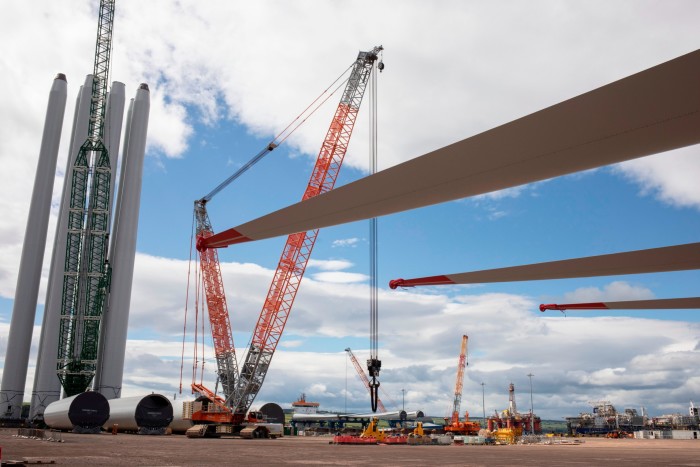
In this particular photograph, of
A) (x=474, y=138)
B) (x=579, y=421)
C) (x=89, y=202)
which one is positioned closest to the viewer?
(x=474, y=138)

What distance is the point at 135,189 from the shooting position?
70.4 m

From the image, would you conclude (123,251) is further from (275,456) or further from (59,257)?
(275,456)

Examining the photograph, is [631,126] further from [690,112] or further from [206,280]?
[206,280]

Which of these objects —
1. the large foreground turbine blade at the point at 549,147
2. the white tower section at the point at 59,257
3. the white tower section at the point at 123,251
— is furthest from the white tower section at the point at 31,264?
the large foreground turbine blade at the point at 549,147

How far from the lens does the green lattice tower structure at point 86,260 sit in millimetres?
63562

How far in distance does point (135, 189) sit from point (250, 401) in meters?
31.8

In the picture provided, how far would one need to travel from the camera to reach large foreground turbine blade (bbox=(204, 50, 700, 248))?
6098 mm

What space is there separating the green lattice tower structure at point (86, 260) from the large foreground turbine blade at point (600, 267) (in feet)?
176

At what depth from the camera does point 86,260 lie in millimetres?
66625

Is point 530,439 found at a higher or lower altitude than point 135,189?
lower

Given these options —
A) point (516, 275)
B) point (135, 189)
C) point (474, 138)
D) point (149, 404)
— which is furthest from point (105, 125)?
point (474, 138)

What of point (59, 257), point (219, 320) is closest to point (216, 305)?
point (219, 320)

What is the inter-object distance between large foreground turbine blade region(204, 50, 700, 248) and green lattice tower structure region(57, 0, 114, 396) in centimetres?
6324

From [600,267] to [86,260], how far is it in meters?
62.0
